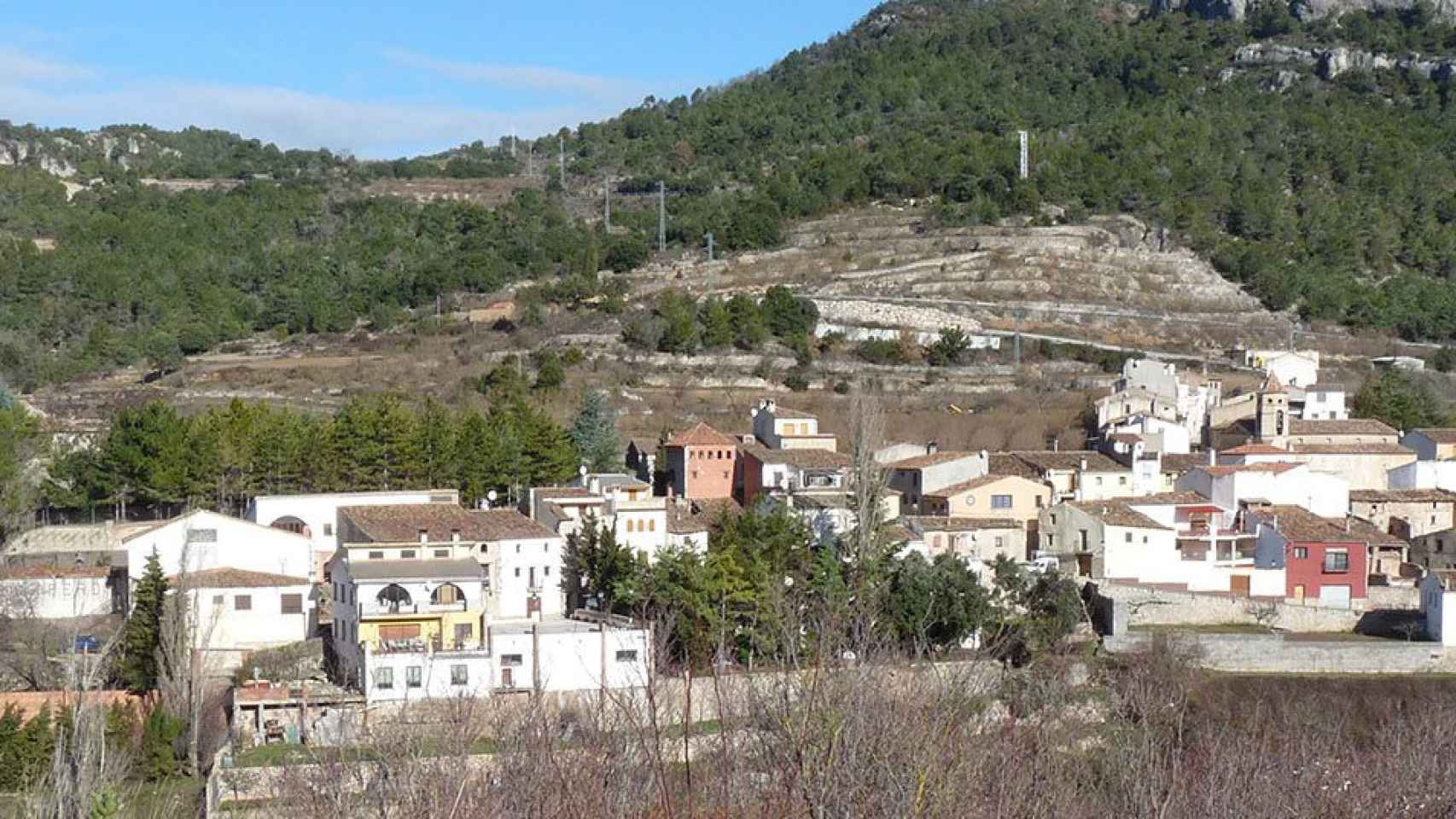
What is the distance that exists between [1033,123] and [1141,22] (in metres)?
14.0

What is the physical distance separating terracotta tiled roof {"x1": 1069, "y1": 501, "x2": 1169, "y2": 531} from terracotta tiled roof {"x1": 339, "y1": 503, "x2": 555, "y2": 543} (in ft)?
24.1

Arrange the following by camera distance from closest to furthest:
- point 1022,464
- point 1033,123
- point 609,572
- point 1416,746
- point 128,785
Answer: point 1416,746
point 128,785
point 609,572
point 1022,464
point 1033,123

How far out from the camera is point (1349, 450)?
28672 millimetres

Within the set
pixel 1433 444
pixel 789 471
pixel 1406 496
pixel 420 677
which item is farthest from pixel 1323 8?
pixel 420 677

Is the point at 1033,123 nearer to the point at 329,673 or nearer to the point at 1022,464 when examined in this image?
the point at 1022,464

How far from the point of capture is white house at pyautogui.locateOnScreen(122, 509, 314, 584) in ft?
70.9

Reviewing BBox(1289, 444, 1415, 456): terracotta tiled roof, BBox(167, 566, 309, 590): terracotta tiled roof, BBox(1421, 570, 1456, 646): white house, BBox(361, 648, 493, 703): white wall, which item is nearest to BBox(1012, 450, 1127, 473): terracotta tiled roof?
BBox(1289, 444, 1415, 456): terracotta tiled roof

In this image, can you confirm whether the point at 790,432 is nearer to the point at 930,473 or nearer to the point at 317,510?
the point at 930,473

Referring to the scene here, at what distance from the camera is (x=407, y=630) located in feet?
66.8

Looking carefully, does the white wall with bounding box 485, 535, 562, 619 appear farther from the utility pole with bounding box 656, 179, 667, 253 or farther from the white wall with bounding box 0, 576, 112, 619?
the utility pole with bounding box 656, 179, 667, 253

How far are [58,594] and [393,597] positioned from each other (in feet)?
17.1

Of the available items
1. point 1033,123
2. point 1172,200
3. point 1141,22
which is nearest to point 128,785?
point 1172,200

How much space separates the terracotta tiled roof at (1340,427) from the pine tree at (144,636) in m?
17.8

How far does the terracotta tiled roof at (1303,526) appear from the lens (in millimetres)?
24578
